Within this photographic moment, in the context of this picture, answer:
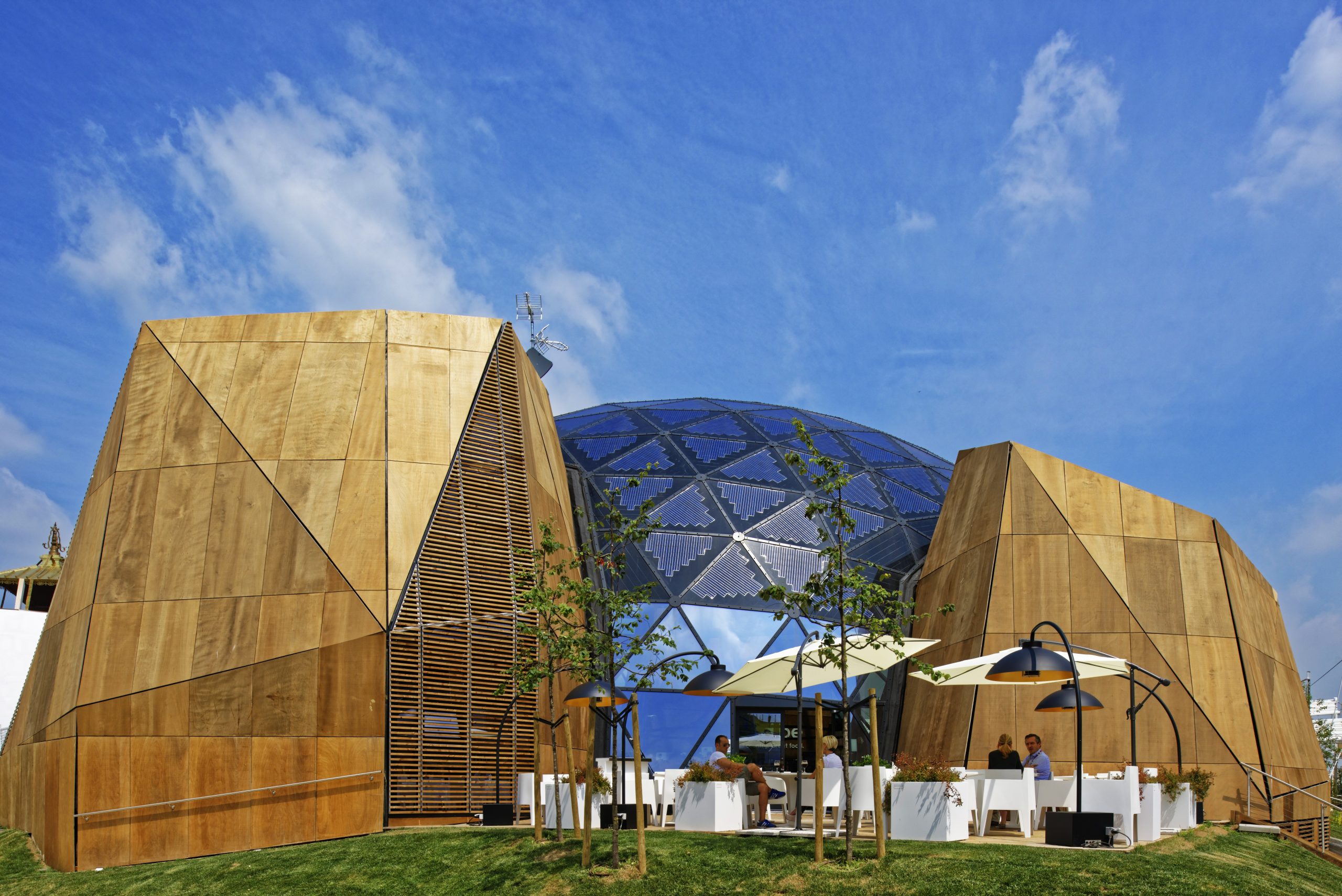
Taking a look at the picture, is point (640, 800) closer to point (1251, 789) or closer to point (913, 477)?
point (1251, 789)

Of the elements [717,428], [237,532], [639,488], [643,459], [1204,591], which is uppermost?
[717,428]

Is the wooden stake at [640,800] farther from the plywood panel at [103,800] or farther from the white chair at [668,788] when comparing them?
the plywood panel at [103,800]

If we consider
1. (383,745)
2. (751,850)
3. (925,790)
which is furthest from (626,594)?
(383,745)

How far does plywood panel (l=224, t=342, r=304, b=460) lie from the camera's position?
757 inches

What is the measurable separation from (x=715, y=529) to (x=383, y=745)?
11.2 metres

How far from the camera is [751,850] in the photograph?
12.4 m

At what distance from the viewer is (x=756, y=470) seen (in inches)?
1152

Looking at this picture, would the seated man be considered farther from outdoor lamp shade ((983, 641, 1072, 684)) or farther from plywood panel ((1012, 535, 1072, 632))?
plywood panel ((1012, 535, 1072, 632))

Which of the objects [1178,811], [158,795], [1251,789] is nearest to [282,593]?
[158,795]

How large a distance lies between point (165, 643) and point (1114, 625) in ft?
54.6

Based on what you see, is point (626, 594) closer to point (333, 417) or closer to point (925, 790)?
point (925, 790)

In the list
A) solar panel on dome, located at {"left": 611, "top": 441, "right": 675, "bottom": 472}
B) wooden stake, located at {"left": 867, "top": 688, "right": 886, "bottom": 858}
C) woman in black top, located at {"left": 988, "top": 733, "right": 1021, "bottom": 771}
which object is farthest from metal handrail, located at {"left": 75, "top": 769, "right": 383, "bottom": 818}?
solar panel on dome, located at {"left": 611, "top": 441, "right": 675, "bottom": 472}

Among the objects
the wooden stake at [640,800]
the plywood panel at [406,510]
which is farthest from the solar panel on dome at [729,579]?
the wooden stake at [640,800]

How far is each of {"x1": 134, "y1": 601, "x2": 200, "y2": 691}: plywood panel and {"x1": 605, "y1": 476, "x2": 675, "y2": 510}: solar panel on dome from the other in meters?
11.8
